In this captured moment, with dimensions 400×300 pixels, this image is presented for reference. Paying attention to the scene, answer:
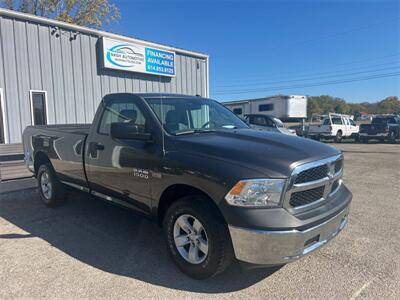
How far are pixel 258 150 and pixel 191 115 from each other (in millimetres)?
1414

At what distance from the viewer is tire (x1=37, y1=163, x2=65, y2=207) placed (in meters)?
5.46

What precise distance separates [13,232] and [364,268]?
4557 mm

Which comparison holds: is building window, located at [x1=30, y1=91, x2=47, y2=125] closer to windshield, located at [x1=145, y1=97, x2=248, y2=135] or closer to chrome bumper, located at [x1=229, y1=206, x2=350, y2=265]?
windshield, located at [x1=145, y1=97, x2=248, y2=135]

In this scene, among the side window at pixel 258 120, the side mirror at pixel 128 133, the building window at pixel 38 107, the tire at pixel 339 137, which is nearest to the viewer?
the side mirror at pixel 128 133

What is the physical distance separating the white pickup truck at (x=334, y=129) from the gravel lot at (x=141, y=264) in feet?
61.9

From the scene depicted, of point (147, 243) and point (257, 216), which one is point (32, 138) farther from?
point (257, 216)

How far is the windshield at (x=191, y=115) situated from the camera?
372 cm

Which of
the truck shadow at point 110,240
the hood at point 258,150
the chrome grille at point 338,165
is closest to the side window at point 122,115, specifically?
the hood at point 258,150

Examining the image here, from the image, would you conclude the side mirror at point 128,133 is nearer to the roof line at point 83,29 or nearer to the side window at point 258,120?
the roof line at point 83,29

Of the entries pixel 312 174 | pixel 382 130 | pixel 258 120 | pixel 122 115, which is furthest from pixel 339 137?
pixel 312 174

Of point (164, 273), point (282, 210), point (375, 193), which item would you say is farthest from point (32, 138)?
point (375, 193)

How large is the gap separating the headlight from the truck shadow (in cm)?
91

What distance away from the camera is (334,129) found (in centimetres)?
2295

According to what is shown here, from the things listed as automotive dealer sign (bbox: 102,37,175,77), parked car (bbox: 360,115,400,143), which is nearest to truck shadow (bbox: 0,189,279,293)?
automotive dealer sign (bbox: 102,37,175,77)
